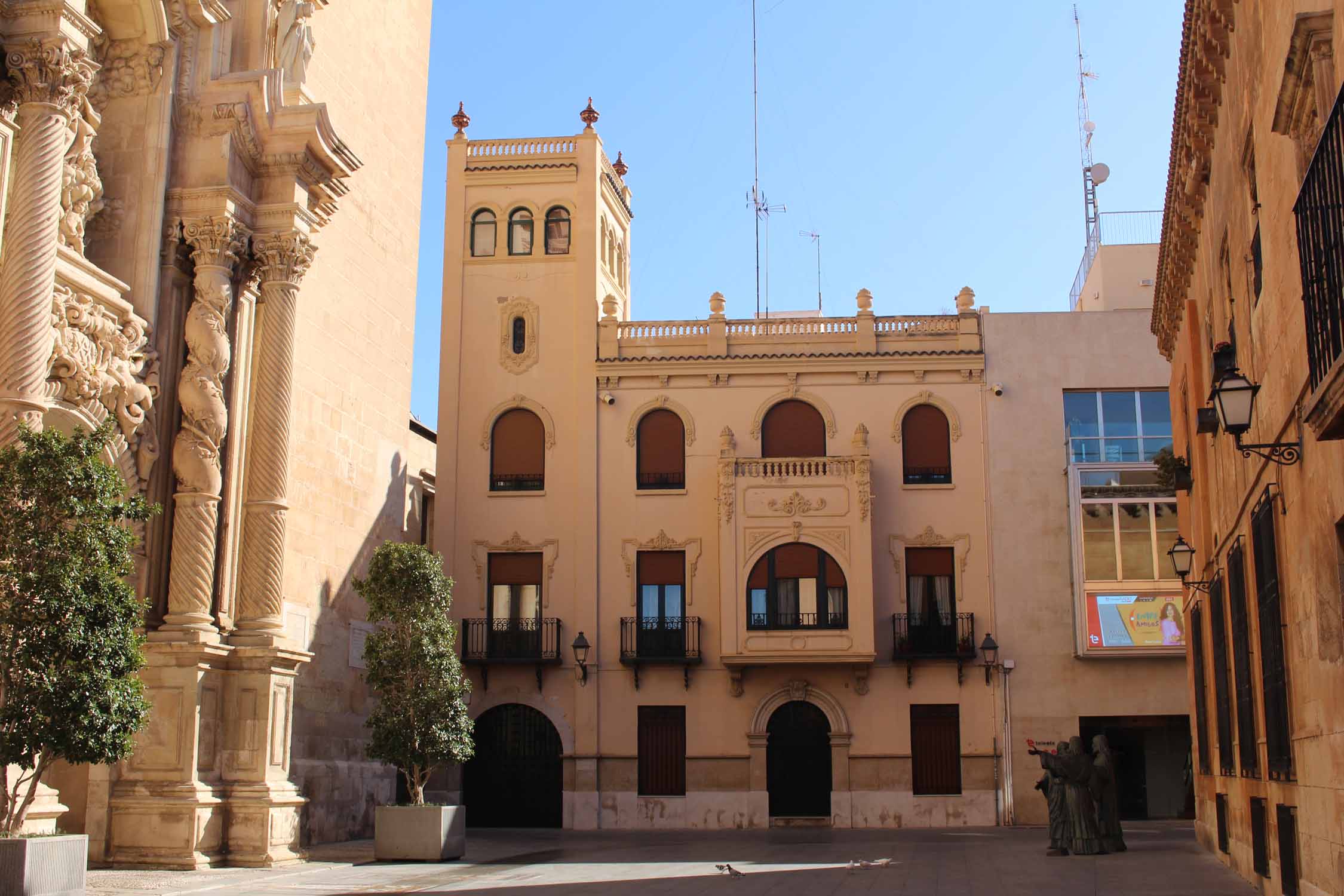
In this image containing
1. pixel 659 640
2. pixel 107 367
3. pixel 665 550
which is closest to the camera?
pixel 107 367

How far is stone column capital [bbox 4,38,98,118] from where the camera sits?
47.9 feet

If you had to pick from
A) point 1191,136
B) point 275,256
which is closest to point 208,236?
point 275,256

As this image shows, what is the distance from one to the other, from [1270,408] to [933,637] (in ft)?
65.4

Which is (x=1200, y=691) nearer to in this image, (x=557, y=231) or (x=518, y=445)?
(x=518, y=445)

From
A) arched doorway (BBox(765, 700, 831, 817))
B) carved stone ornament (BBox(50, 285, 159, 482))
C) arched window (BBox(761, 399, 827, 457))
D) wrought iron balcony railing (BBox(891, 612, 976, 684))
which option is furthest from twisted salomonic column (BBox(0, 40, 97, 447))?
wrought iron balcony railing (BBox(891, 612, 976, 684))

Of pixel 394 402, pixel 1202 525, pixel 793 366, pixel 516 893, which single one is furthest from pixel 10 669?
pixel 793 366

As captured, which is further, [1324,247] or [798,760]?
[798,760]

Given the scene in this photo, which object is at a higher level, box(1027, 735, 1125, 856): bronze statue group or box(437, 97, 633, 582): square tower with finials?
box(437, 97, 633, 582): square tower with finials

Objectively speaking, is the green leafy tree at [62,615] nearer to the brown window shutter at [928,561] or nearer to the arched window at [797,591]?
the arched window at [797,591]

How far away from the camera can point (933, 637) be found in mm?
30391

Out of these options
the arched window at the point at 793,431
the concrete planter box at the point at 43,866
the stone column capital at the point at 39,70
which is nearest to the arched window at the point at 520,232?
the arched window at the point at 793,431

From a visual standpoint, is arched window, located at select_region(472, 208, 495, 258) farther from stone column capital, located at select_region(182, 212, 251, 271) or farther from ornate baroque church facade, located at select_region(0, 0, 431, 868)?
stone column capital, located at select_region(182, 212, 251, 271)

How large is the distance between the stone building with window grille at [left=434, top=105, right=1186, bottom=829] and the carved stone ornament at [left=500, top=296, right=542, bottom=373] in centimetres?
6

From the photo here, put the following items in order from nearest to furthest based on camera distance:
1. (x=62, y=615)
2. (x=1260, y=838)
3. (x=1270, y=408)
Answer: (x=1270, y=408) < (x=62, y=615) < (x=1260, y=838)
